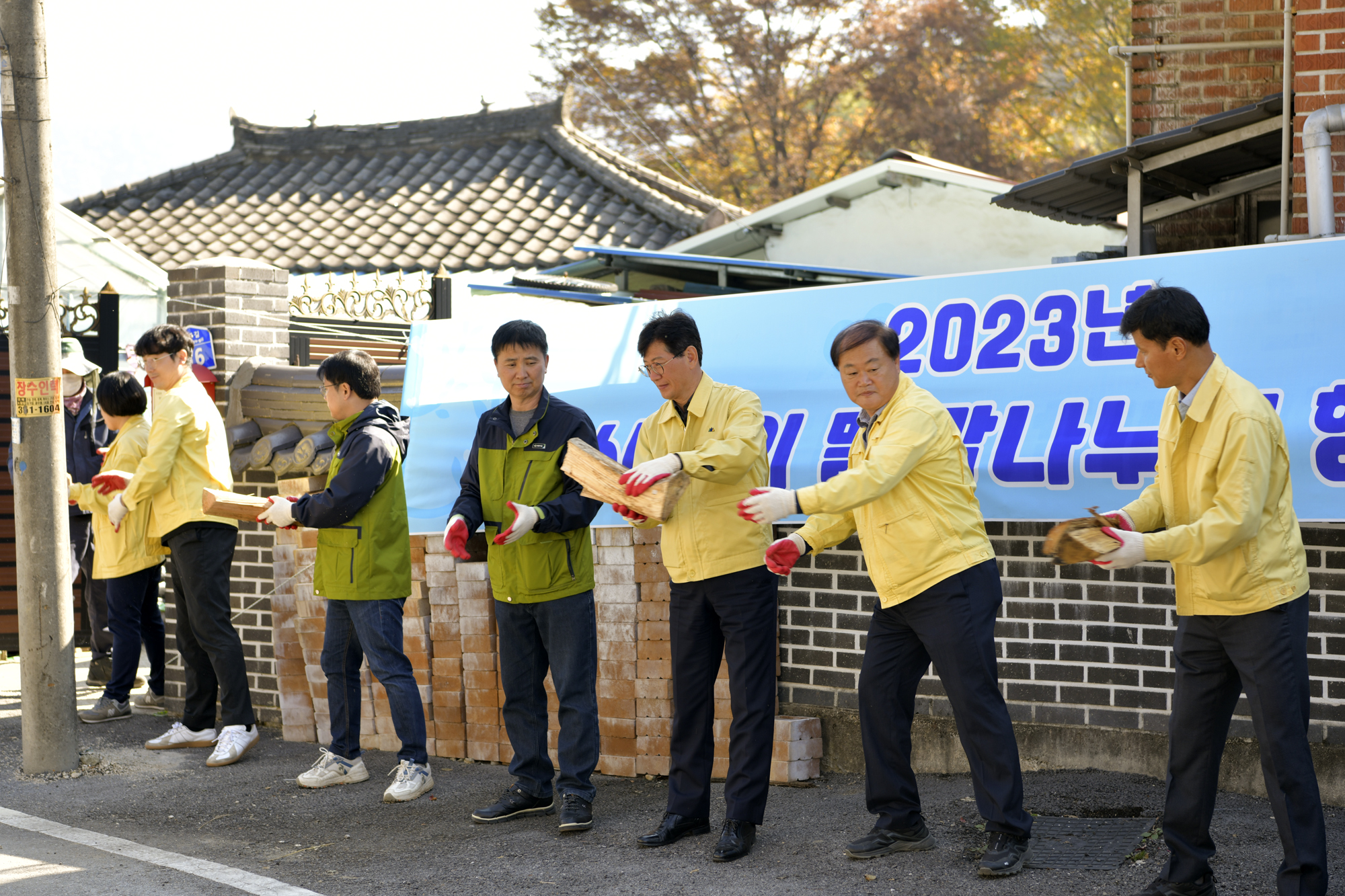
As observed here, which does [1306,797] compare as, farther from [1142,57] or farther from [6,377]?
[6,377]

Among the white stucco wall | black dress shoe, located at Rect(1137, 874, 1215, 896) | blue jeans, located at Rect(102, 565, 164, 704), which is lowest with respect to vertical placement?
black dress shoe, located at Rect(1137, 874, 1215, 896)

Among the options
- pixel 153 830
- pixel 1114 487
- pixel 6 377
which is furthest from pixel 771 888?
pixel 6 377

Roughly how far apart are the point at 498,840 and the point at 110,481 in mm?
3138

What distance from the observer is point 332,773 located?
19.9 ft

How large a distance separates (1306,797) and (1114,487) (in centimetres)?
151

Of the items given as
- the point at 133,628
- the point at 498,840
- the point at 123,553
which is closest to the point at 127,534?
the point at 123,553

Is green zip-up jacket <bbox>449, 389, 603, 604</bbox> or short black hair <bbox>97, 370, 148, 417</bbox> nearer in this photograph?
green zip-up jacket <bbox>449, 389, 603, 604</bbox>

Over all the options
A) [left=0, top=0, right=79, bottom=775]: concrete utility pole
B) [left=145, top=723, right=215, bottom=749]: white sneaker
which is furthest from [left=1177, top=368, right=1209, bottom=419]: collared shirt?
[left=145, top=723, right=215, bottom=749]: white sneaker

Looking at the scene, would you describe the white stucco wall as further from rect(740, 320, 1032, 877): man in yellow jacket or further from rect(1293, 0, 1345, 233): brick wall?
rect(740, 320, 1032, 877): man in yellow jacket

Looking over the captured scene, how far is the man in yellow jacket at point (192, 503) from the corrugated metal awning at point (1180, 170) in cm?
520

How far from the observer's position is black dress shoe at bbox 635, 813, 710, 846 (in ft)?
16.0

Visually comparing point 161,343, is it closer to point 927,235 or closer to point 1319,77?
point 1319,77

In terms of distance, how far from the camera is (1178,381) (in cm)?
394

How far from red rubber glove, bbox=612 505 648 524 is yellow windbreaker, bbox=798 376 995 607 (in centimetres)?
64
